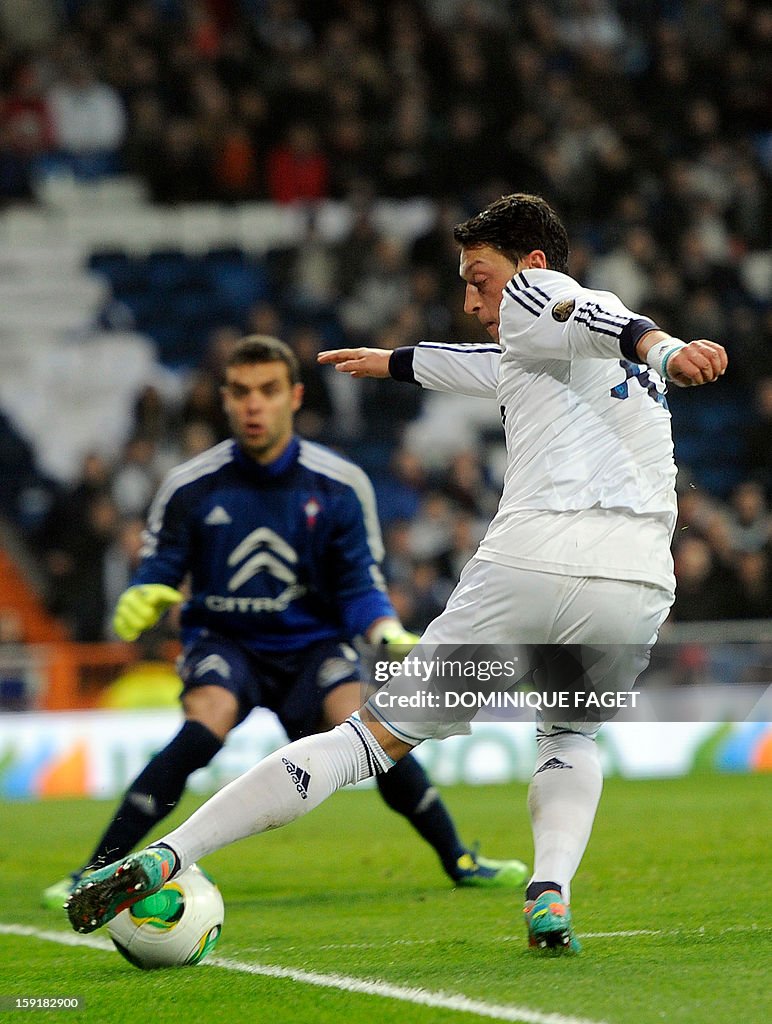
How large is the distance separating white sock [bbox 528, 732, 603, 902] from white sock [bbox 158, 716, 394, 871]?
457 millimetres

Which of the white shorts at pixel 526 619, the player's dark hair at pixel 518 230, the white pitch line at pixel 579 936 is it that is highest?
the player's dark hair at pixel 518 230

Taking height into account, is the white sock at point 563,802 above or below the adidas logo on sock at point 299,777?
below

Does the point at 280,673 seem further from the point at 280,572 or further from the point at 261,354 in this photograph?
the point at 261,354

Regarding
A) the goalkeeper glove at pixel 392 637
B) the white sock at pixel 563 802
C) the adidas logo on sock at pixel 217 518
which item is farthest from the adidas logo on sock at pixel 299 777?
the adidas logo on sock at pixel 217 518

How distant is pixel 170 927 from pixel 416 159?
14.1m

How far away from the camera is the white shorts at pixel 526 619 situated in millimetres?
4480

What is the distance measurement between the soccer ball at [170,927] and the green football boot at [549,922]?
3.13 ft

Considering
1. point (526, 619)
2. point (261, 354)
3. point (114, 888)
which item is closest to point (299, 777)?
point (114, 888)

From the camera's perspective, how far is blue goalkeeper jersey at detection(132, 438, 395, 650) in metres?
6.85

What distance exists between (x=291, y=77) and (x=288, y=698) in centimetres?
1286

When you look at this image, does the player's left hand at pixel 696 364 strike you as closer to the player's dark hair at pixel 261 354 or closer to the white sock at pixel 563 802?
the white sock at pixel 563 802

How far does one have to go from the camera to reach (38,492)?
52.5 feet

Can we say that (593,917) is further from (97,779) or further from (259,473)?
(97,779)

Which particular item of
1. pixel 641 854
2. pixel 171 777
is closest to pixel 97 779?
pixel 641 854
